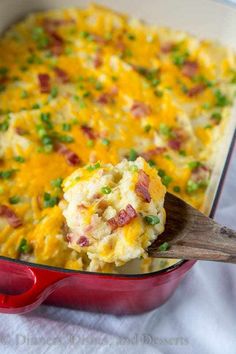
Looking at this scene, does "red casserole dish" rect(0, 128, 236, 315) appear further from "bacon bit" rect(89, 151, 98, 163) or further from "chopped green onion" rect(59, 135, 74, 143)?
"chopped green onion" rect(59, 135, 74, 143)

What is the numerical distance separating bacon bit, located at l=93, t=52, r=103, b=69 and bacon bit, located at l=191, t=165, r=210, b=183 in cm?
89

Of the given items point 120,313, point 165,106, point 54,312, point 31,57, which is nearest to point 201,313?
point 120,313

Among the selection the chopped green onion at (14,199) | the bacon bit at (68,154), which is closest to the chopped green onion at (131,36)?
the bacon bit at (68,154)

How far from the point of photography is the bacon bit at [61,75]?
3.27 metres

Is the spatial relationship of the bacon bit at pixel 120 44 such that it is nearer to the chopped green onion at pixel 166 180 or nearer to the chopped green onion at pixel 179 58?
the chopped green onion at pixel 179 58

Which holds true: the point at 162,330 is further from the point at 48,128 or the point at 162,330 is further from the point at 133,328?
the point at 48,128

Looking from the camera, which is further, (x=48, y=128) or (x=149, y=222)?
(x=48, y=128)

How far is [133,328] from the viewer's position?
265cm

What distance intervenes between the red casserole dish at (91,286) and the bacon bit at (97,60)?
0.91m

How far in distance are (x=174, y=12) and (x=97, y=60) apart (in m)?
0.57

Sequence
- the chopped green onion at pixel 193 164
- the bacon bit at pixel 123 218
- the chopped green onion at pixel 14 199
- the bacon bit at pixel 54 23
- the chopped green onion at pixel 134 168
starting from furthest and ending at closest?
the bacon bit at pixel 54 23, the chopped green onion at pixel 193 164, the chopped green onion at pixel 14 199, the chopped green onion at pixel 134 168, the bacon bit at pixel 123 218

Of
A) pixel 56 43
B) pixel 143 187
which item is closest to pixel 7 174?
pixel 143 187

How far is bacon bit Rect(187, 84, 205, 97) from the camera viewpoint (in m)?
3.26

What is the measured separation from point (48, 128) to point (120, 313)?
98 cm
